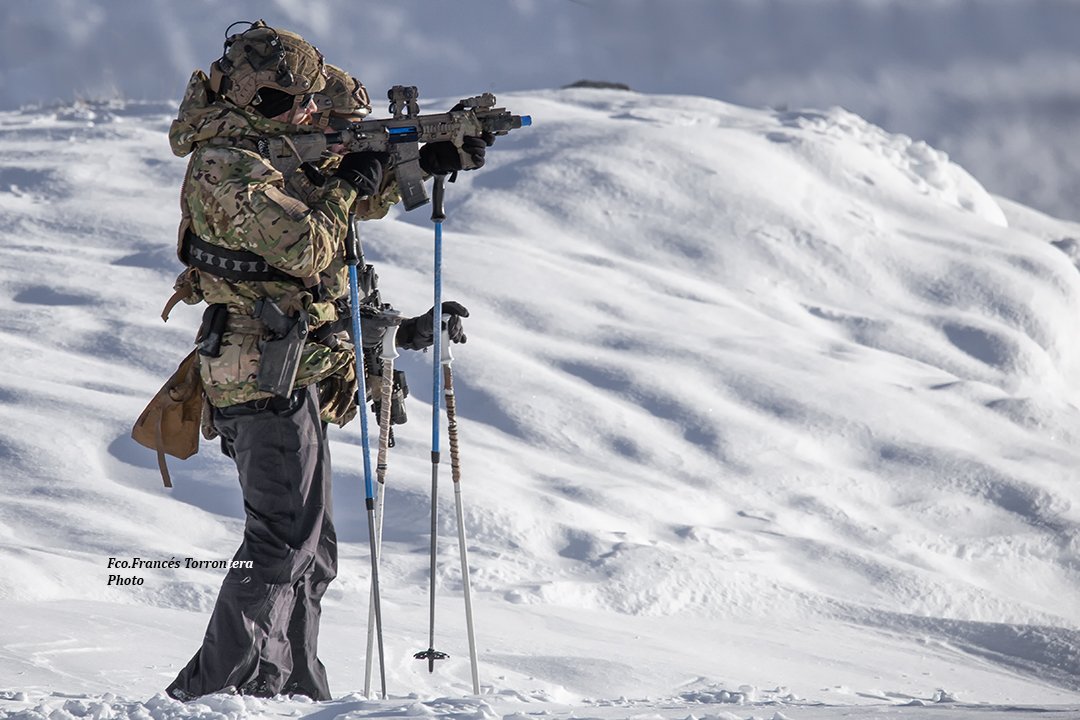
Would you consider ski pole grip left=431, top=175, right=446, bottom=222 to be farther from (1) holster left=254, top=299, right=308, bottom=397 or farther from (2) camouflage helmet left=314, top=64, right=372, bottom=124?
(1) holster left=254, top=299, right=308, bottom=397

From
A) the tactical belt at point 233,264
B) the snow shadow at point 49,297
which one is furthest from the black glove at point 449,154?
the snow shadow at point 49,297

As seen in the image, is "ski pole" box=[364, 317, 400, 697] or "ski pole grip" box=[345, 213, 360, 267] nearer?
"ski pole grip" box=[345, 213, 360, 267]

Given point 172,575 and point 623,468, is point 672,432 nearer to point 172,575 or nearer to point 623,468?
point 623,468

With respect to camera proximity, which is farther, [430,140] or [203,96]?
[430,140]

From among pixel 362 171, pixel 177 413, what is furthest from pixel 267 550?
pixel 362 171

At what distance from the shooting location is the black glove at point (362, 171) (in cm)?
432

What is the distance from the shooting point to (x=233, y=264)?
14.0 ft

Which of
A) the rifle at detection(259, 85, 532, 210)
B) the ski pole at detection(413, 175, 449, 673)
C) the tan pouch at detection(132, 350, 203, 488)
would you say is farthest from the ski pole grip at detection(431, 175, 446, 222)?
the tan pouch at detection(132, 350, 203, 488)

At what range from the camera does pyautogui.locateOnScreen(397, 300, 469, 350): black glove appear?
4816 millimetres

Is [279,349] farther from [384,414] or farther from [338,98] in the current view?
[338,98]

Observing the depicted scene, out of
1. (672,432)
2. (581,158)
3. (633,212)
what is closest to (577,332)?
(672,432)

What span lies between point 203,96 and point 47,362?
5.72 meters

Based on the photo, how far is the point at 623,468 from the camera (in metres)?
Result: 9.09

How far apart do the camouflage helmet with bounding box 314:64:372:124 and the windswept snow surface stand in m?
1.96
